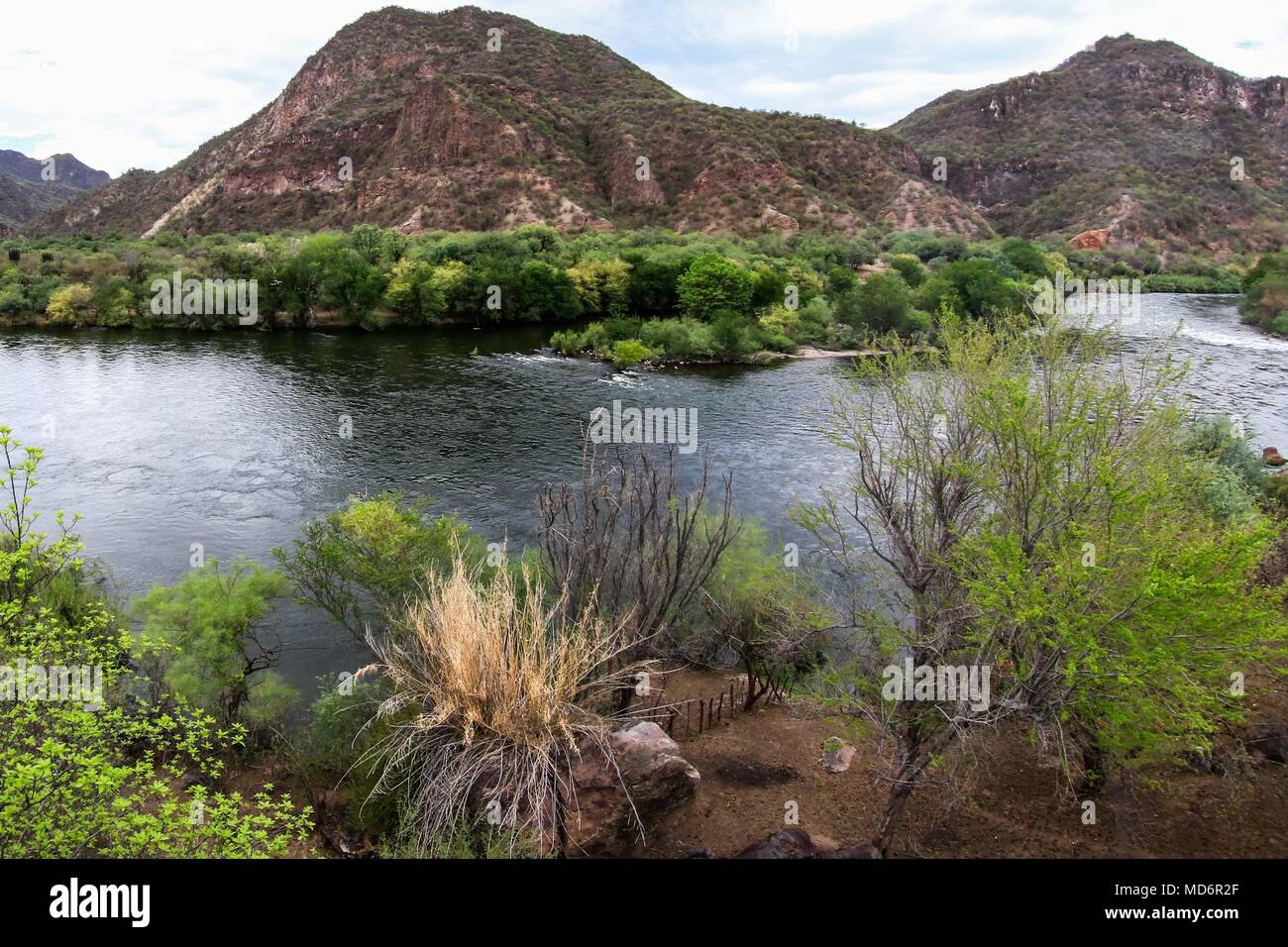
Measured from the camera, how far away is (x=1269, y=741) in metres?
11.6

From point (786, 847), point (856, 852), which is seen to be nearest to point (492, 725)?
point (786, 847)

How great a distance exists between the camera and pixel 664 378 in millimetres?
43625

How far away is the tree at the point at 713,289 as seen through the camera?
53.6 m

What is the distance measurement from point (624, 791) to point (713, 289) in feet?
157

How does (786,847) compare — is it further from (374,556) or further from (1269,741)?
(374,556)

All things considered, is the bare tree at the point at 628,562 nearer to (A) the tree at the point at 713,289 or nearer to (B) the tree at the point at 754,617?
(B) the tree at the point at 754,617

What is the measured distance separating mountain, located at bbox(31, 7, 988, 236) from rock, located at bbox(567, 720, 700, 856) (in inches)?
3173

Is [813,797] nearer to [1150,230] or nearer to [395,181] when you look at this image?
[395,181]

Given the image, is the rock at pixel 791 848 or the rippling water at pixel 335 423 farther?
the rippling water at pixel 335 423

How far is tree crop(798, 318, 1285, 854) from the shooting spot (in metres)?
7.89

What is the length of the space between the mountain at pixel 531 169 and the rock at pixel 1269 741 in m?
77.8

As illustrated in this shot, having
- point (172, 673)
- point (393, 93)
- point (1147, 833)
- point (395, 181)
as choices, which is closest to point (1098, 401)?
point (1147, 833)

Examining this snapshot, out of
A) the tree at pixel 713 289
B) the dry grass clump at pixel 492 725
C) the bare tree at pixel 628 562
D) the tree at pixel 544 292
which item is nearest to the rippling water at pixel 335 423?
the tree at pixel 544 292

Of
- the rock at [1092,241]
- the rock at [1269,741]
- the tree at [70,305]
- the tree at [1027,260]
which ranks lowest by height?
the rock at [1269,741]
